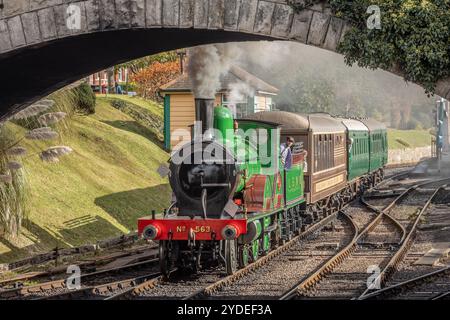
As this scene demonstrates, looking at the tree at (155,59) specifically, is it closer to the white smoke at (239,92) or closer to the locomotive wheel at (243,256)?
the white smoke at (239,92)

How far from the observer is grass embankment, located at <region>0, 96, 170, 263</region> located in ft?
65.5

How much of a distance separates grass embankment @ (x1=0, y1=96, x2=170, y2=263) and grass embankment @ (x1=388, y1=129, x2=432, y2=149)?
3424cm

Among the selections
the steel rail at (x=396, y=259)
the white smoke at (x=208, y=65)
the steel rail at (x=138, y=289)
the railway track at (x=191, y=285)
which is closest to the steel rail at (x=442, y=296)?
the steel rail at (x=396, y=259)

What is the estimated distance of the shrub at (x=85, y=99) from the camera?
33.5 m

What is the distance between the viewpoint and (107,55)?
13211 mm

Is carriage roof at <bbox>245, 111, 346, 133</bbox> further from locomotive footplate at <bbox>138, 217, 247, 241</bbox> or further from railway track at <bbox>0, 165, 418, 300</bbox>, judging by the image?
locomotive footplate at <bbox>138, 217, 247, 241</bbox>

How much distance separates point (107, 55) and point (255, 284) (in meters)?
4.80

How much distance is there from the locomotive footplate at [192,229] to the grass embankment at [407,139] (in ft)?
168

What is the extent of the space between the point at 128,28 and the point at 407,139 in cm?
6236

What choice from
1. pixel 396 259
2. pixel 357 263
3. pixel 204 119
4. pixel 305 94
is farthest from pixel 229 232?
pixel 305 94

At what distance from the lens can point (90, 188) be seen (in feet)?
81.8

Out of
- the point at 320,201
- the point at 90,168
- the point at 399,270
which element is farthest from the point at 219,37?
the point at 90,168

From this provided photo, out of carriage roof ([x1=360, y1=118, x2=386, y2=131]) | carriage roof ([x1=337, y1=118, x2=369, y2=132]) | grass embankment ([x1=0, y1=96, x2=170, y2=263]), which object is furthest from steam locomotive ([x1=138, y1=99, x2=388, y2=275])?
carriage roof ([x1=360, y1=118, x2=386, y2=131])
